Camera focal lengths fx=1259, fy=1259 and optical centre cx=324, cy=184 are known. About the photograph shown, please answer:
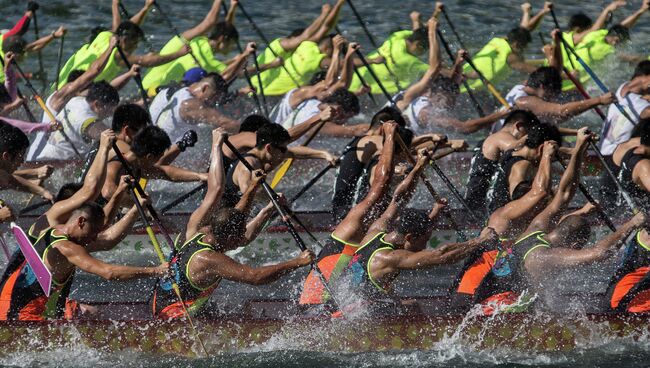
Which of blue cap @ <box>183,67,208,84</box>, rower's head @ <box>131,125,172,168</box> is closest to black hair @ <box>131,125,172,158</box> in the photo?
rower's head @ <box>131,125,172,168</box>

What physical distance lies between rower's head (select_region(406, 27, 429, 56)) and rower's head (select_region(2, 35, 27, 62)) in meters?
4.56

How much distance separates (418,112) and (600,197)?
2.31 metres

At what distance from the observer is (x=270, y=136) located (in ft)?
33.7

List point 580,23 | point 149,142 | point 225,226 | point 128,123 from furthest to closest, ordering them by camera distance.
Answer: point 580,23 < point 128,123 < point 149,142 < point 225,226

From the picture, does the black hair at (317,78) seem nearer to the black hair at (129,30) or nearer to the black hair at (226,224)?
the black hair at (129,30)

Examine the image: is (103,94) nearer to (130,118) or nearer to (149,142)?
(130,118)

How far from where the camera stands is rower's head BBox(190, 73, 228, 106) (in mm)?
12672

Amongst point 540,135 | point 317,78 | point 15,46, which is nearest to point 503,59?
point 317,78

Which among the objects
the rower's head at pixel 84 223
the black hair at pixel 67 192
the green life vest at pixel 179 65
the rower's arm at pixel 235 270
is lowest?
the green life vest at pixel 179 65

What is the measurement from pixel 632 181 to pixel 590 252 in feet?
7.70

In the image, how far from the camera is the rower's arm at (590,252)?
27.7 feet

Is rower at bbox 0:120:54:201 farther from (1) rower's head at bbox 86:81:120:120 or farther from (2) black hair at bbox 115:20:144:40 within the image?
(2) black hair at bbox 115:20:144:40

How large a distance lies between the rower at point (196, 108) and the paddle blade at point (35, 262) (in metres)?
4.78

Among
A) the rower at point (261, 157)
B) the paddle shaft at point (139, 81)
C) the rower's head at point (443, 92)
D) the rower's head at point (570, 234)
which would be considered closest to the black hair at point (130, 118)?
the rower at point (261, 157)
